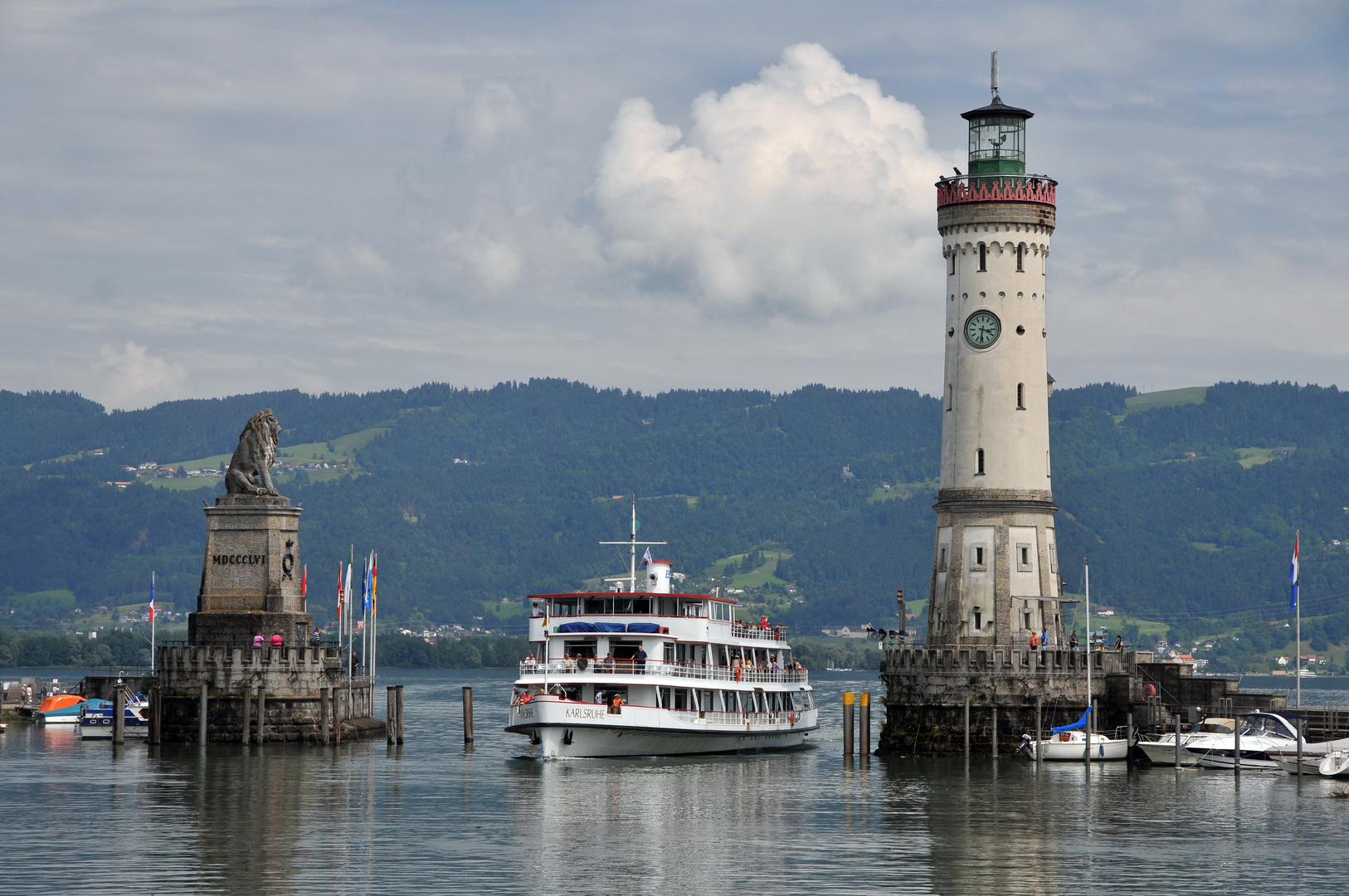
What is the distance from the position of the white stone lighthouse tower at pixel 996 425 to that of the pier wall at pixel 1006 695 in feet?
5.83

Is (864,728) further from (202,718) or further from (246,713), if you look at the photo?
(202,718)

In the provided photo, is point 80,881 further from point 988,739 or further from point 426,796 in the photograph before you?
point 988,739

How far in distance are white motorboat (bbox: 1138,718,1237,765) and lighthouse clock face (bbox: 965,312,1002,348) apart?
17.7m

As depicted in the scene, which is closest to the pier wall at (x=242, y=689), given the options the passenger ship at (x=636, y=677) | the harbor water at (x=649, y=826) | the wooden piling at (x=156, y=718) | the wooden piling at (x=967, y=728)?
the wooden piling at (x=156, y=718)

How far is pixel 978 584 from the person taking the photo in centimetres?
8069

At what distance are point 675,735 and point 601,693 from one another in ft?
13.2

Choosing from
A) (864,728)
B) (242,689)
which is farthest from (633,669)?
(242,689)

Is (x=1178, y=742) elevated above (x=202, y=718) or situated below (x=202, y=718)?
below

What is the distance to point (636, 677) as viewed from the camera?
82625 mm

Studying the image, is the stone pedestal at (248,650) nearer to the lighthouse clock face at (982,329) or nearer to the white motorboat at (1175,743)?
the lighthouse clock face at (982,329)

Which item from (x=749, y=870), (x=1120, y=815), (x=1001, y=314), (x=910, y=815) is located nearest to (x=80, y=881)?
(x=749, y=870)

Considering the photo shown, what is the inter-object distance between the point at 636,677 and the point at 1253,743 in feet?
83.0

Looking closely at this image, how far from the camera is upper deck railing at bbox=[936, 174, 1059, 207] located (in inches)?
3221

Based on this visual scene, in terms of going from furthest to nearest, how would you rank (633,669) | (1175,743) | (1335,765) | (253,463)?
(253,463), (633,669), (1175,743), (1335,765)
